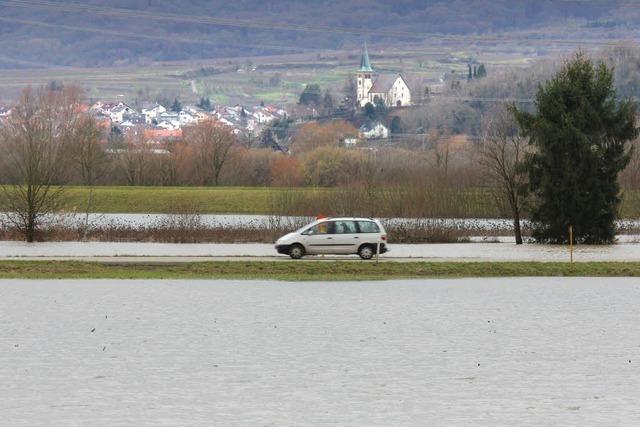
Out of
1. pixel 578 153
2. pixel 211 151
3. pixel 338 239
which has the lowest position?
pixel 338 239

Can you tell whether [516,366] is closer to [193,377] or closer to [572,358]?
[572,358]

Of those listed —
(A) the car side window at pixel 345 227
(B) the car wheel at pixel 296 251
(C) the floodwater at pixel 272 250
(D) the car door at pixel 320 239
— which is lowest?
(C) the floodwater at pixel 272 250

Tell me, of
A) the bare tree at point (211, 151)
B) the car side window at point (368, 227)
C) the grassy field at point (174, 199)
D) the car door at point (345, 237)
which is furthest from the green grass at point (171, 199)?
the car side window at point (368, 227)

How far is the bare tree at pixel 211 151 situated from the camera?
13388 centimetres

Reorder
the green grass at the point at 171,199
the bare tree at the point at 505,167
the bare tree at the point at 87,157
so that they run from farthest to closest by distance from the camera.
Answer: the bare tree at the point at 87,157, the green grass at the point at 171,199, the bare tree at the point at 505,167

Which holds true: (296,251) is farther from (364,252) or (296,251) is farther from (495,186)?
(495,186)

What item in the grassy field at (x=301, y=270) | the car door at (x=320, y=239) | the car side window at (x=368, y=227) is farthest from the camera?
the car door at (x=320, y=239)

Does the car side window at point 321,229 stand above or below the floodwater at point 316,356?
above

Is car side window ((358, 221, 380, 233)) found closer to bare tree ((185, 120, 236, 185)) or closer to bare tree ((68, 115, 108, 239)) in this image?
bare tree ((68, 115, 108, 239))

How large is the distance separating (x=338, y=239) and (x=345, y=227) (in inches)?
23.2

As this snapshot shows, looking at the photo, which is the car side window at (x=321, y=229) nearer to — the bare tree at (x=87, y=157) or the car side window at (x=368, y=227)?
the car side window at (x=368, y=227)

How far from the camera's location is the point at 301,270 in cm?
4609

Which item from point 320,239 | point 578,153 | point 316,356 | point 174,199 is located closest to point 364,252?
point 320,239

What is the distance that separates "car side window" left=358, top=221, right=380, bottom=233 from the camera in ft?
170
